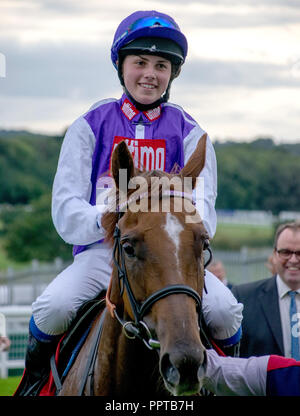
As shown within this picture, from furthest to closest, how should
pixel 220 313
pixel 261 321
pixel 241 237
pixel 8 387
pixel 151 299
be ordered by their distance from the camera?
pixel 241 237 → pixel 8 387 → pixel 261 321 → pixel 220 313 → pixel 151 299

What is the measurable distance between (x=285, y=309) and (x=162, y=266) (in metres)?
3.29

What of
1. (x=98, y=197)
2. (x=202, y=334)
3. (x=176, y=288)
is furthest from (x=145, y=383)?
(x=98, y=197)

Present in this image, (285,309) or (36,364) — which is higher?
(285,309)

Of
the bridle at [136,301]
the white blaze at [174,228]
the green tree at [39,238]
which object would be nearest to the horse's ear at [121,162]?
the bridle at [136,301]

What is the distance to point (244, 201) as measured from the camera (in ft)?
208

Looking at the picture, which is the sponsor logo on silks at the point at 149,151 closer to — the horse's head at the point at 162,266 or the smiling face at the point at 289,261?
the horse's head at the point at 162,266

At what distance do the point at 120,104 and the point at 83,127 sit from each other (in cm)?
31

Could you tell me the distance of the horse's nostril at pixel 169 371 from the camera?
254 centimetres

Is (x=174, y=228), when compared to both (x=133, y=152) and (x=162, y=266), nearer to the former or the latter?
(x=162, y=266)

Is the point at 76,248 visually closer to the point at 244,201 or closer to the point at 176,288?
the point at 176,288

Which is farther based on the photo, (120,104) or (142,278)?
(120,104)

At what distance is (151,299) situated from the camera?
8.95 ft

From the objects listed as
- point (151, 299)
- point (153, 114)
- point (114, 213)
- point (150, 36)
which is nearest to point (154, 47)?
point (150, 36)

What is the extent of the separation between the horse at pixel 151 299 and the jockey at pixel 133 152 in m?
0.32
